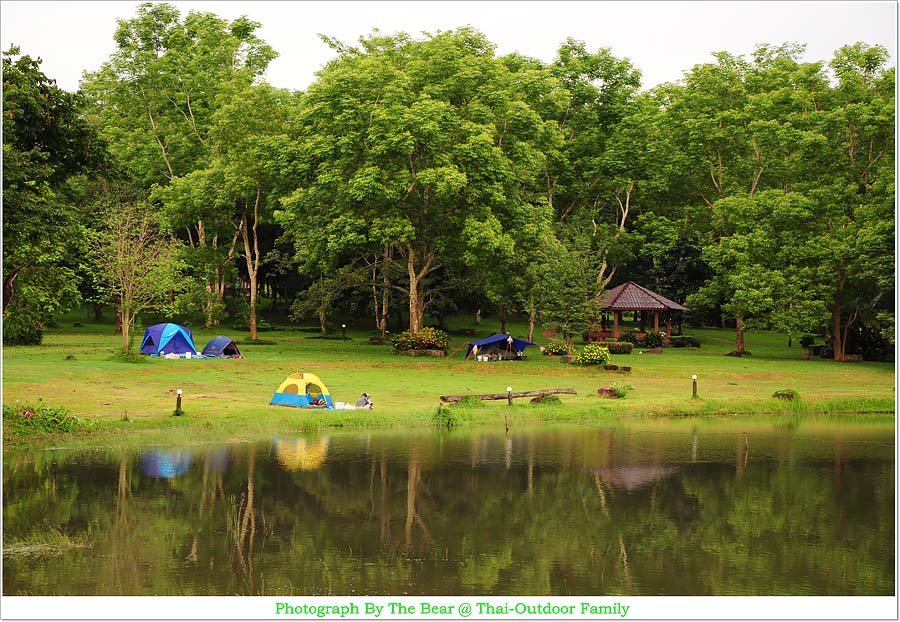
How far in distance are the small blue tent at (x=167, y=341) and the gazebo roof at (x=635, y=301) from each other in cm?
2907

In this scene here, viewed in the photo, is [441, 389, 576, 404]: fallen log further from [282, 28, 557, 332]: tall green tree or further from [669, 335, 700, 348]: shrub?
[669, 335, 700, 348]: shrub

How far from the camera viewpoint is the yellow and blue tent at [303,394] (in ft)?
119

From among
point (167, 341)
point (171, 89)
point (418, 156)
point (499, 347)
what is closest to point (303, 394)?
point (167, 341)

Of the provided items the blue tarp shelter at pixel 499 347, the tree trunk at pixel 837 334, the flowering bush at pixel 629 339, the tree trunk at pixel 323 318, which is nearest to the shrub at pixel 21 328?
the tree trunk at pixel 323 318

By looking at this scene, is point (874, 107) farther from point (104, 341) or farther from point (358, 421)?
point (104, 341)

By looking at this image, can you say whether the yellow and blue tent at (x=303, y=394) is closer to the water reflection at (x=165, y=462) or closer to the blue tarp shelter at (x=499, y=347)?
the water reflection at (x=165, y=462)

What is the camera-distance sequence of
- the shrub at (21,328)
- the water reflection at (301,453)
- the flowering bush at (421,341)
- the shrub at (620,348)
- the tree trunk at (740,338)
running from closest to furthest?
1. the water reflection at (301,453)
2. the shrub at (21,328)
3. the flowering bush at (421,341)
4. the shrub at (620,348)
5. the tree trunk at (740,338)

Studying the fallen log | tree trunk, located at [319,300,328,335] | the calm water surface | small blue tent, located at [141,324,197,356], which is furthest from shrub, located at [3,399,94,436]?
tree trunk, located at [319,300,328,335]

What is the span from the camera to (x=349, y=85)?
194ft

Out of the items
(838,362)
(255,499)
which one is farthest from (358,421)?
(838,362)

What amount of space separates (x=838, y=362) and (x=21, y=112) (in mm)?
49657

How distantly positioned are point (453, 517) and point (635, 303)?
49723 millimetres

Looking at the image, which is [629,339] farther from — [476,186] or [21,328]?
[21,328]

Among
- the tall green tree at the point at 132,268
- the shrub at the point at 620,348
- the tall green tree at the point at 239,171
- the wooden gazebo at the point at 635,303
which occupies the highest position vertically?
the tall green tree at the point at 239,171
